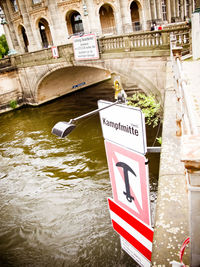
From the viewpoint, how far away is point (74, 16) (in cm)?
2584

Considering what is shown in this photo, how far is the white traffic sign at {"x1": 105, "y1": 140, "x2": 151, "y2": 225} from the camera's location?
6.20ft

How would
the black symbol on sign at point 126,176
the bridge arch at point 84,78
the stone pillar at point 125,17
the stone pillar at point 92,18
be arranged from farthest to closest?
the stone pillar at point 125,17 < the stone pillar at point 92,18 < the bridge arch at point 84,78 < the black symbol on sign at point 126,176

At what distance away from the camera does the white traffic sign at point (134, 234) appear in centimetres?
209

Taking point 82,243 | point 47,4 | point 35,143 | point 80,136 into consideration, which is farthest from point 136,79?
point 47,4

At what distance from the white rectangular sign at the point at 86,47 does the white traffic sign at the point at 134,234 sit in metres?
10.1

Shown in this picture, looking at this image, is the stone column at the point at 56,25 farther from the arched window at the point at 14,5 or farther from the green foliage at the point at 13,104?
the green foliage at the point at 13,104

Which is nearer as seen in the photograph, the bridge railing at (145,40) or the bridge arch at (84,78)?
the bridge railing at (145,40)

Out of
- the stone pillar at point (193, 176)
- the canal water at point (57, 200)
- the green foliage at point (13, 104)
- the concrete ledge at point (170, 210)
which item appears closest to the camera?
the stone pillar at point (193, 176)

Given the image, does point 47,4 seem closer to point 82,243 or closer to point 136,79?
point 136,79

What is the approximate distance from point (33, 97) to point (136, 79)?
1153 cm

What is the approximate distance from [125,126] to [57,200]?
590cm

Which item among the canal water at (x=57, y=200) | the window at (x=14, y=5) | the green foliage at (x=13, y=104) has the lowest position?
the canal water at (x=57, y=200)

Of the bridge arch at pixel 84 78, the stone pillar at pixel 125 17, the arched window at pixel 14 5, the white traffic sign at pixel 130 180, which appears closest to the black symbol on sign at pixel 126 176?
the white traffic sign at pixel 130 180

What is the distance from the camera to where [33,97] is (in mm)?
18234
